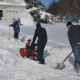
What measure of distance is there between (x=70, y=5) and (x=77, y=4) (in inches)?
210

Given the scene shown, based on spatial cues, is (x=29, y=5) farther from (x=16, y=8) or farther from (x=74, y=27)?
(x=74, y=27)

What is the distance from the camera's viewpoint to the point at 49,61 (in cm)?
1035

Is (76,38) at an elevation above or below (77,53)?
above

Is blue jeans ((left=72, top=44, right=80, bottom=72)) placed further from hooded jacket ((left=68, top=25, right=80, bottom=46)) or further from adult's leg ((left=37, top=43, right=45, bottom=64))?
adult's leg ((left=37, top=43, right=45, bottom=64))

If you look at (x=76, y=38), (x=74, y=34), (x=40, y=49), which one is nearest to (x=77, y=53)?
(x=76, y=38)

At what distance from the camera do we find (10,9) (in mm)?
34531

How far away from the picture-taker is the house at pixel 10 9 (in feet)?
113

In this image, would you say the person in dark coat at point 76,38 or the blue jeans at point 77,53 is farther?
the blue jeans at point 77,53

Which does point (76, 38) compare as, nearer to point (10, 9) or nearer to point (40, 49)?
point (40, 49)

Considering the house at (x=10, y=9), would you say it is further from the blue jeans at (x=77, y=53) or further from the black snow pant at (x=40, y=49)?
the blue jeans at (x=77, y=53)

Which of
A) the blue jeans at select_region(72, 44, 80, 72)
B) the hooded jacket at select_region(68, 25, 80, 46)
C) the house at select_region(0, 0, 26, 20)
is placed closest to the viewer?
the hooded jacket at select_region(68, 25, 80, 46)

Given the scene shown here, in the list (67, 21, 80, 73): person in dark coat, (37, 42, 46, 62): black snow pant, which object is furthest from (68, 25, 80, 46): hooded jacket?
(37, 42, 46, 62): black snow pant

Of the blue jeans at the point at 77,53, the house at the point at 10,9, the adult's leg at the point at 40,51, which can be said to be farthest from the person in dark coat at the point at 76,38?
the house at the point at 10,9

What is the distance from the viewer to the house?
34375mm
